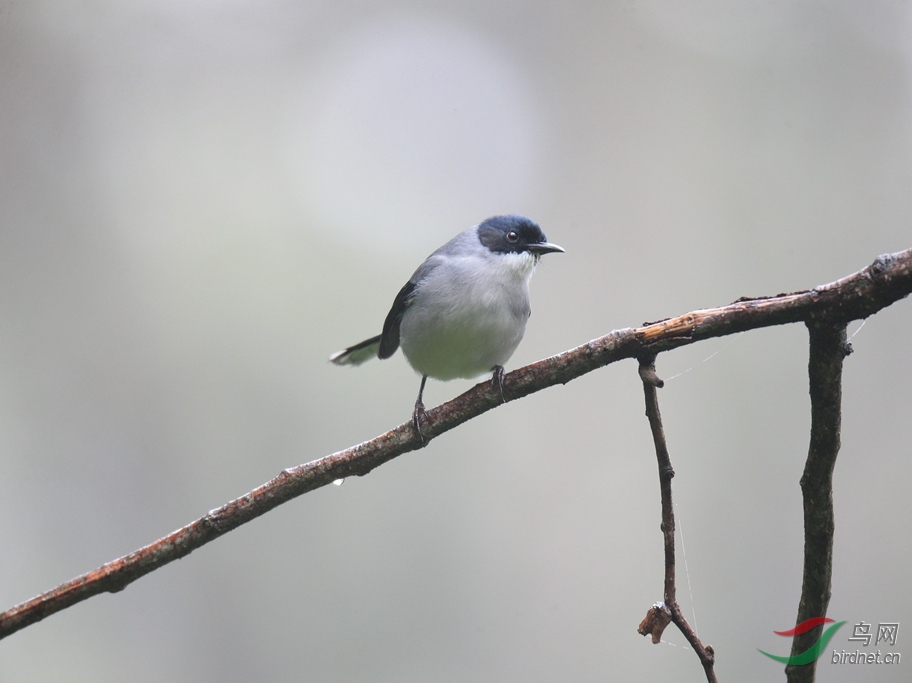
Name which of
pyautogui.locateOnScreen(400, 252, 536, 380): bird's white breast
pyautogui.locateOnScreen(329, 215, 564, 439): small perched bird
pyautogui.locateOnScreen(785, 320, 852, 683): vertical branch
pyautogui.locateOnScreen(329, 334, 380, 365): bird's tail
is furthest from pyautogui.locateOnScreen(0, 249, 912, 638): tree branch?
pyautogui.locateOnScreen(329, 334, 380, 365): bird's tail

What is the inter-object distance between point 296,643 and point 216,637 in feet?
1.72

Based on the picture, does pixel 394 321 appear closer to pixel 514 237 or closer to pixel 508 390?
pixel 514 237

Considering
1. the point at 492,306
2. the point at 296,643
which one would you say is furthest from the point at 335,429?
the point at 492,306

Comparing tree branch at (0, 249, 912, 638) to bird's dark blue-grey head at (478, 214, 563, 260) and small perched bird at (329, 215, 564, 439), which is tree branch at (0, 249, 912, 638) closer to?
small perched bird at (329, 215, 564, 439)

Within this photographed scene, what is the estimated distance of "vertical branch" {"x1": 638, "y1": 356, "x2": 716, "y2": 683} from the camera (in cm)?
128

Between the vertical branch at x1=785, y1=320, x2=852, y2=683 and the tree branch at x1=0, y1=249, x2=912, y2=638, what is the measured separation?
0.18ft

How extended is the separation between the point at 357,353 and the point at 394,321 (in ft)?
1.03

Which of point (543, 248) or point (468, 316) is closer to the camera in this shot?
point (468, 316)

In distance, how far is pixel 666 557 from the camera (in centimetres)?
133

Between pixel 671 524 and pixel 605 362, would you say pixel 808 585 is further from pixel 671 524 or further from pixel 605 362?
pixel 605 362

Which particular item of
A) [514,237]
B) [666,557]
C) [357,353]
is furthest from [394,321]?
[666,557]

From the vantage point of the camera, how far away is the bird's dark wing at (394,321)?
313 centimetres
